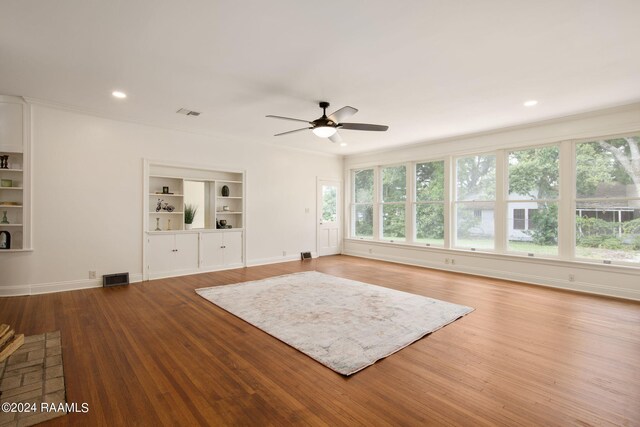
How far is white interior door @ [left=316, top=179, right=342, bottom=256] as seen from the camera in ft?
27.3

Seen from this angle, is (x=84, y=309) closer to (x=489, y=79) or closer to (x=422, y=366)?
(x=422, y=366)

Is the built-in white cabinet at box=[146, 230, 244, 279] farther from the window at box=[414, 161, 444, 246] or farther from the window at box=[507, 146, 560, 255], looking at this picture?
the window at box=[507, 146, 560, 255]

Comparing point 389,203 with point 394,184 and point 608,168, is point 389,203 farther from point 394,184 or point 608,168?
point 608,168

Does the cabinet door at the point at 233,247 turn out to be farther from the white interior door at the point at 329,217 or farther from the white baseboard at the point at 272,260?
the white interior door at the point at 329,217

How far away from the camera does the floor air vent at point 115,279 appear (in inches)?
199

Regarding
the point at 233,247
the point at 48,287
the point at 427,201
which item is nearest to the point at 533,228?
the point at 427,201

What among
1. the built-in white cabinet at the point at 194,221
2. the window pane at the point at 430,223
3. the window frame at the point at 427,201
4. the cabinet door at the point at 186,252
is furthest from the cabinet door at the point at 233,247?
the window pane at the point at 430,223

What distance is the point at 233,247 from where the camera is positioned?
662 centimetres

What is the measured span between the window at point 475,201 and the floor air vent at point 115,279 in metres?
6.51

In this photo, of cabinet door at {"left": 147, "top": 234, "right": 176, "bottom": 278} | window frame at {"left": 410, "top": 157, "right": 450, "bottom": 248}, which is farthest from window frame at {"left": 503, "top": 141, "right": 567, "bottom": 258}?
cabinet door at {"left": 147, "top": 234, "right": 176, "bottom": 278}

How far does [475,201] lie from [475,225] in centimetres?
50

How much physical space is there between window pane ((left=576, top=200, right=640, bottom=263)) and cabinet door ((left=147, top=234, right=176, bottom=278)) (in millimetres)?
7200

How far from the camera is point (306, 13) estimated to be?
2414mm

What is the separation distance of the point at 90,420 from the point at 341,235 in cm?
738
